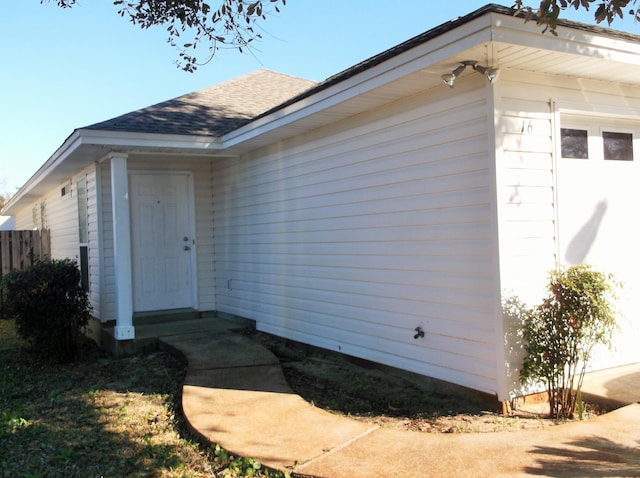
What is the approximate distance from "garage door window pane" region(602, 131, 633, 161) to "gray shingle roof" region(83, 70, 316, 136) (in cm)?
434

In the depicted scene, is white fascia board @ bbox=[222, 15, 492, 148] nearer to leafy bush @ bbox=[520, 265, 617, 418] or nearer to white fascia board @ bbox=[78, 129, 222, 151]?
white fascia board @ bbox=[78, 129, 222, 151]

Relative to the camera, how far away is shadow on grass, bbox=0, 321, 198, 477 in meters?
3.93

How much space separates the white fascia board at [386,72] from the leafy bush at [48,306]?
10.5 feet

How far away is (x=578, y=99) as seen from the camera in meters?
4.96

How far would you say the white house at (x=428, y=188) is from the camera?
447cm

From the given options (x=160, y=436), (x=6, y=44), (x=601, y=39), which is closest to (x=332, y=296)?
(x=160, y=436)

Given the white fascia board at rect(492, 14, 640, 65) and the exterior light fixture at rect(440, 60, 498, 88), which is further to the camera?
the exterior light fixture at rect(440, 60, 498, 88)

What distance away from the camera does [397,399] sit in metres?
5.00

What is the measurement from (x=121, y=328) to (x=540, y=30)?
20.0ft

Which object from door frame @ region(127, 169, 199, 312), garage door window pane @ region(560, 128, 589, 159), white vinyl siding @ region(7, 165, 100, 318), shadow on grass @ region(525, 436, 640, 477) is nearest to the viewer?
shadow on grass @ region(525, 436, 640, 477)

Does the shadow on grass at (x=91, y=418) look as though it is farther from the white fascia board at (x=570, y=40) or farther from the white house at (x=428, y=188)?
the white fascia board at (x=570, y=40)

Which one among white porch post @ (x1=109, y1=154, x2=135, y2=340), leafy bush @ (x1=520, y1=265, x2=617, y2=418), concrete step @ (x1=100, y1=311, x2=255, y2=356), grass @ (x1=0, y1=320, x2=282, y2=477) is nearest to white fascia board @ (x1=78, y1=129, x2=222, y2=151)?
white porch post @ (x1=109, y1=154, x2=135, y2=340)

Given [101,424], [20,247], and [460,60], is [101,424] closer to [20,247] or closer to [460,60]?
[460,60]

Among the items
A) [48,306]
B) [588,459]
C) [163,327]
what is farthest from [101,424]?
[588,459]
